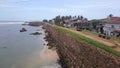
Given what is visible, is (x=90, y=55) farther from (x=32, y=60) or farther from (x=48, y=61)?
(x=32, y=60)

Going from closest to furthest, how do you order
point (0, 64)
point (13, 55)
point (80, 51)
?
point (80, 51)
point (0, 64)
point (13, 55)

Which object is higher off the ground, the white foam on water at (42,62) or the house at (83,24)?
the house at (83,24)

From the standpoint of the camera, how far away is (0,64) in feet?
116

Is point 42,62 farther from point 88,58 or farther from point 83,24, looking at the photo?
point 83,24

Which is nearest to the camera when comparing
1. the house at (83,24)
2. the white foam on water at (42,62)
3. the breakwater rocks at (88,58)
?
the breakwater rocks at (88,58)

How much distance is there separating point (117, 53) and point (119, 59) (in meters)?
2.60

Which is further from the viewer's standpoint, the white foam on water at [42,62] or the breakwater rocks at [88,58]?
the white foam on water at [42,62]

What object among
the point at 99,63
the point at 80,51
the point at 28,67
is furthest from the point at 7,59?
the point at 99,63

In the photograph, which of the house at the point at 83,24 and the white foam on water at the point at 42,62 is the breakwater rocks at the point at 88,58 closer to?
the white foam on water at the point at 42,62

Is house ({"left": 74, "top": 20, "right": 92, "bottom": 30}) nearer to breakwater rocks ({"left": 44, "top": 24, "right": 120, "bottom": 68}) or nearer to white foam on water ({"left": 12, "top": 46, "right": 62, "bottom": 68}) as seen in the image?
white foam on water ({"left": 12, "top": 46, "right": 62, "bottom": 68})

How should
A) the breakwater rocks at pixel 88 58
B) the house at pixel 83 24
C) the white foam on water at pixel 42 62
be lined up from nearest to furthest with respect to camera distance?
the breakwater rocks at pixel 88 58
the white foam on water at pixel 42 62
the house at pixel 83 24

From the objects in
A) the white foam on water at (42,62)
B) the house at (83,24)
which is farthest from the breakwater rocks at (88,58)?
the house at (83,24)

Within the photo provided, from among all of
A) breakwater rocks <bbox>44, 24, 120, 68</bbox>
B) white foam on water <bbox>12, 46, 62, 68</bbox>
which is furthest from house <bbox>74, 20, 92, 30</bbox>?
breakwater rocks <bbox>44, 24, 120, 68</bbox>

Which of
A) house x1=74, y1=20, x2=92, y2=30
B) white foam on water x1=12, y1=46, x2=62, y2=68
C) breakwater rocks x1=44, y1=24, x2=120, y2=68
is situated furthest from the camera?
house x1=74, y1=20, x2=92, y2=30
